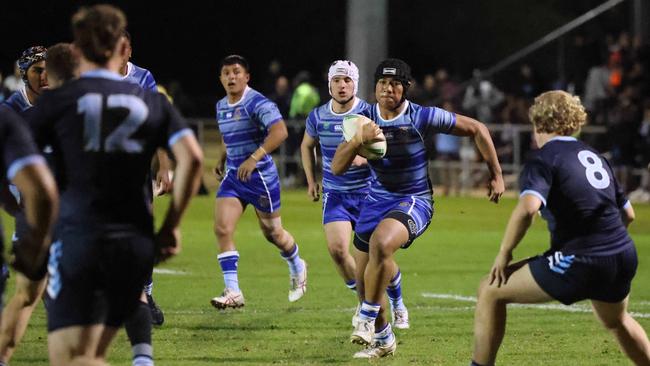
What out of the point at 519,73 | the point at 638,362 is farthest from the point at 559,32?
the point at 638,362

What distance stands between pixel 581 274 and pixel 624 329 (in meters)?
0.57

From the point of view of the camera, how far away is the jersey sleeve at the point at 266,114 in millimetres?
11945

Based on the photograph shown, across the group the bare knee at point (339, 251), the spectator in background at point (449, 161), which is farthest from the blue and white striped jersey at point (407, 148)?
the spectator in background at point (449, 161)

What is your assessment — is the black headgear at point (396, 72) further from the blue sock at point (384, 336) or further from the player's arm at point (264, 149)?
the player's arm at point (264, 149)

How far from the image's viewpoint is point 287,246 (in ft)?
41.0

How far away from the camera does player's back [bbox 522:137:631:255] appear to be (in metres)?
6.96

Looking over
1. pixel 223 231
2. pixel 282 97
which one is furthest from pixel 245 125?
A: pixel 282 97

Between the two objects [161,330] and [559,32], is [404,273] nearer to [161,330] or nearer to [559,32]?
[161,330]

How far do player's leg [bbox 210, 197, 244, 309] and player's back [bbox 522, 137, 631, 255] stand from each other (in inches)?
191

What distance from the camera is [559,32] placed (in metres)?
30.4

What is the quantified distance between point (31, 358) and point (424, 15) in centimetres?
4119

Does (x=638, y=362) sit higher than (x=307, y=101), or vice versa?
(x=638, y=362)

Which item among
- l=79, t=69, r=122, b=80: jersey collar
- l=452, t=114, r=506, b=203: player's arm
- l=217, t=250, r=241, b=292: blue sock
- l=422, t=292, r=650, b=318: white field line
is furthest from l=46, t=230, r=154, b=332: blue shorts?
l=422, t=292, r=650, b=318: white field line

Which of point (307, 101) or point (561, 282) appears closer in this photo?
point (561, 282)
